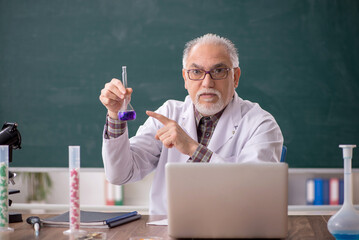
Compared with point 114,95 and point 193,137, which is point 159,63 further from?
point 114,95

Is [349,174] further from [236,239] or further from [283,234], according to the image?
[236,239]

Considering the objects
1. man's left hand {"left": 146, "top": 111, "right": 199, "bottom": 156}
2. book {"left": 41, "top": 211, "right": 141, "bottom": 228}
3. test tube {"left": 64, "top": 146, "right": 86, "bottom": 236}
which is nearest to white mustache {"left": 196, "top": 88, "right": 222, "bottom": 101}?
man's left hand {"left": 146, "top": 111, "right": 199, "bottom": 156}

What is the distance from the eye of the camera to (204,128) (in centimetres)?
255

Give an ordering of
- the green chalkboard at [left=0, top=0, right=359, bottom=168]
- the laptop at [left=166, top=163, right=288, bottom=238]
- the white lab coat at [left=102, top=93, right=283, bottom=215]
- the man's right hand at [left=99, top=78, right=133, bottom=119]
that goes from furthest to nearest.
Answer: the green chalkboard at [left=0, top=0, right=359, bottom=168] → the white lab coat at [left=102, top=93, right=283, bottom=215] → the man's right hand at [left=99, top=78, right=133, bottom=119] → the laptop at [left=166, top=163, right=288, bottom=238]

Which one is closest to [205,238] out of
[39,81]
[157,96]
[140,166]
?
[140,166]

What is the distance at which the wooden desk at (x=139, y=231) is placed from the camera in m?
1.58

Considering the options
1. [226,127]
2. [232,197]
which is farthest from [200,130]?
[232,197]

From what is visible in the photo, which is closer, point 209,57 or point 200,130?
point 209,57

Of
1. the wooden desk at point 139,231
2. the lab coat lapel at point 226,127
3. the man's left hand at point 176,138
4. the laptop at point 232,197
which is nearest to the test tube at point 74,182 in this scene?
the wooden desk at point 139,231

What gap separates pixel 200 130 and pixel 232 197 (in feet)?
4.01

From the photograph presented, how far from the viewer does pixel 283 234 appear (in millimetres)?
1372

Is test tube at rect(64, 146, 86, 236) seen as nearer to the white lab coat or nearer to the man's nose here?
the white lab coat

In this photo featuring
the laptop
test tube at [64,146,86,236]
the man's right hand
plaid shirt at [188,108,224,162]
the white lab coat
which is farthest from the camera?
plaid shirt at [188,108,224,162]

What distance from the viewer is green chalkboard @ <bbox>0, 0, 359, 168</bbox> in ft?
10.6
